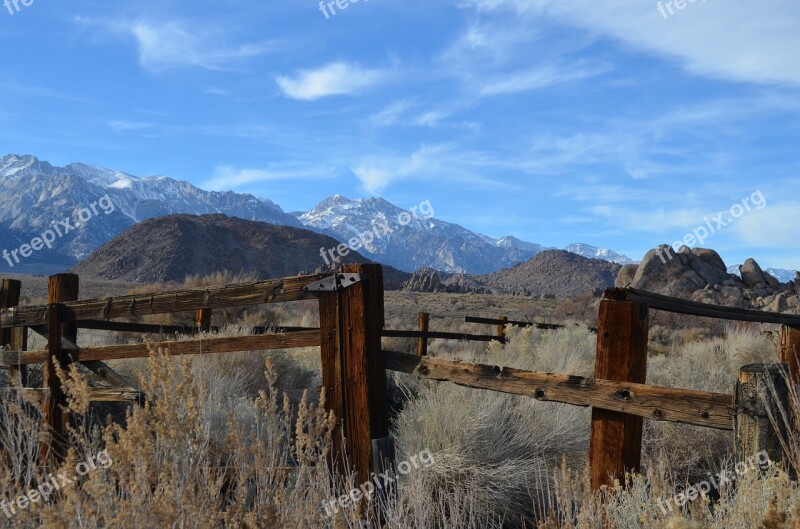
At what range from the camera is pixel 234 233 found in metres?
101

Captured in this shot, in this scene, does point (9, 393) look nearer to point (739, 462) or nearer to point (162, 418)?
point (162, 418)

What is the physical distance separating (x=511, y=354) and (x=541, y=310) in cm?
2754

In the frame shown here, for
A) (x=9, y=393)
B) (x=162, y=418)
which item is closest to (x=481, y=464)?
(x=162, y=418)

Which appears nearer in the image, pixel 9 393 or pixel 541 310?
pixel 9 393

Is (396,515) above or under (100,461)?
under

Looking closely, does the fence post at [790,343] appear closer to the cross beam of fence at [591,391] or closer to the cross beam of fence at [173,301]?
the cross beam of fence at [591,391]

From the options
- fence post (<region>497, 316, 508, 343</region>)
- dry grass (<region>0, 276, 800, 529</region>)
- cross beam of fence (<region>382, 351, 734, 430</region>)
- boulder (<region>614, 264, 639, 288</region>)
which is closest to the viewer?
dry grass (<region>0, 276, 800, 529</region>)

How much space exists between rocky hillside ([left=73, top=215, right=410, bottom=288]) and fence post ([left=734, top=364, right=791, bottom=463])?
230 feet

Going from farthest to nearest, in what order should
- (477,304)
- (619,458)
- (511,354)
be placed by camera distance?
(477,304), (511,354), (619,458)

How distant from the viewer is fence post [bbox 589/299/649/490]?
138 inches

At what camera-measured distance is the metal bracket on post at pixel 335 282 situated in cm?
408

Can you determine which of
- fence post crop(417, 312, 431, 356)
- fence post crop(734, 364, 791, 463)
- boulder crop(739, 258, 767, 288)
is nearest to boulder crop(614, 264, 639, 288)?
boulder crop(739, 258, 767, 288)

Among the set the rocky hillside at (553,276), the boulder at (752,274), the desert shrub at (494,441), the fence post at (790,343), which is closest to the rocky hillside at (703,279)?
the boulder at (752,274)

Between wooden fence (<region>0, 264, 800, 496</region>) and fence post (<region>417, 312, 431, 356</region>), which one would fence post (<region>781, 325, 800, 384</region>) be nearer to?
wooden fence (<region>0, 264, 800, 496</region>)
